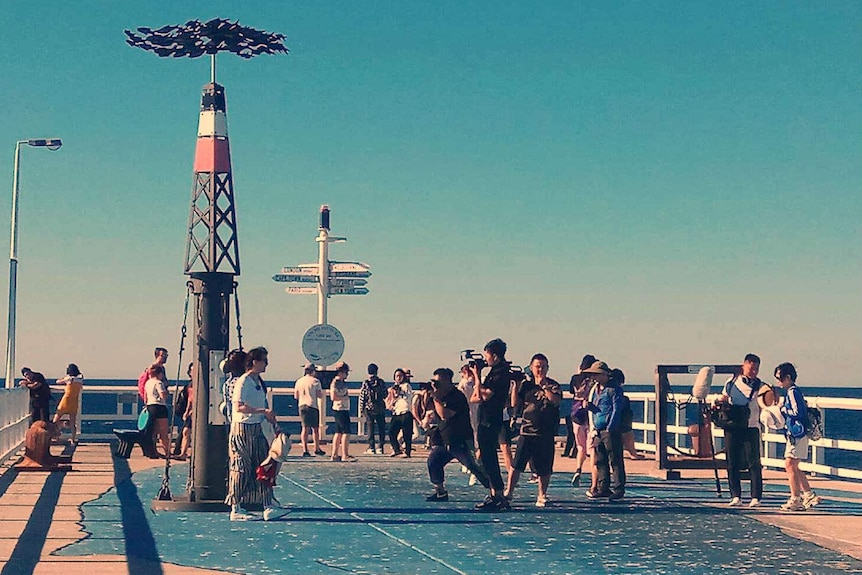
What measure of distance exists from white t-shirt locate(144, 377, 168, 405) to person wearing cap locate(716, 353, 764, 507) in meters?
11.0

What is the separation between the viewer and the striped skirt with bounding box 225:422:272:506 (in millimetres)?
14773

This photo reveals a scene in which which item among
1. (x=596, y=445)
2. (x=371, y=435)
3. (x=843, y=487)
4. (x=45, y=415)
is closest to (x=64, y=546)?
(x=596, y=445)

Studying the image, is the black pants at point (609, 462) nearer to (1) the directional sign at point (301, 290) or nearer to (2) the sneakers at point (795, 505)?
(2) the sneakers at point (795, 505)

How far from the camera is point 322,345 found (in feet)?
99.2

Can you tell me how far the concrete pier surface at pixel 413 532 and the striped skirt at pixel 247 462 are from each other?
1.21 feet

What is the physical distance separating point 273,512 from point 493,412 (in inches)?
107

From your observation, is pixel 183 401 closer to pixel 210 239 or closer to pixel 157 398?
pixel 157 398

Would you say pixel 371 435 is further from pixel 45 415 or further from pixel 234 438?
pixel 234 438

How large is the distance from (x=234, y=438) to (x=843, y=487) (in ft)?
31.0

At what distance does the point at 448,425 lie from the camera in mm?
16359

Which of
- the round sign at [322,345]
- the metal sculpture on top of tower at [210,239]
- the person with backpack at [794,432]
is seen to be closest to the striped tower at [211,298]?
the metal sculpture on top of tower at [210,239]

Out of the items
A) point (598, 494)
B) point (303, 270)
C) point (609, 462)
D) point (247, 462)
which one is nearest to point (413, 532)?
point (247, 462)

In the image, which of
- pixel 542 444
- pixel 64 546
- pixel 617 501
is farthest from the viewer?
pixel 617 501

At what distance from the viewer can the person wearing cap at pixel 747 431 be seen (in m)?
16.4
